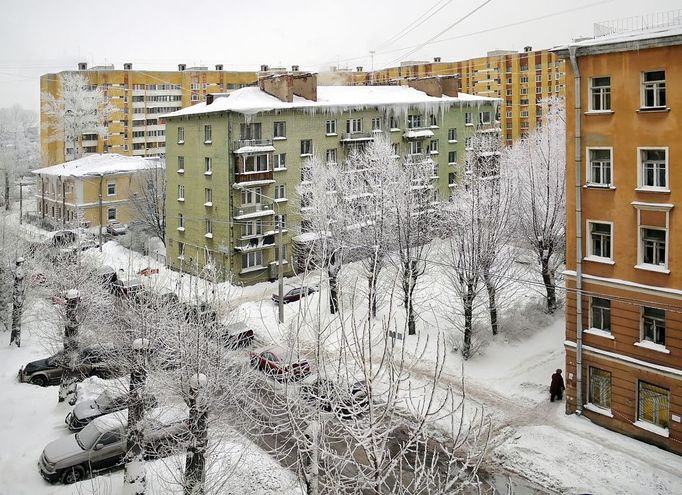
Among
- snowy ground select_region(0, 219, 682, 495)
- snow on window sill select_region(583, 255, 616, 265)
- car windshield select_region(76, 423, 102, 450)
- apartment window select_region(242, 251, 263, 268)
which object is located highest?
snow on window sill select_region(583, 255, 616, 265)

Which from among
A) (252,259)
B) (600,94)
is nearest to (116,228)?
(252,259)

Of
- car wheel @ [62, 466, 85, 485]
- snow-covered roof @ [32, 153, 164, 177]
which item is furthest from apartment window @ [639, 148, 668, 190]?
snow-covered roof @ [32, 153, 164, 177]

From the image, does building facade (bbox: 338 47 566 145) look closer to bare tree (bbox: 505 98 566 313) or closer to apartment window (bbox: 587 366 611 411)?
bare tree (bbox: 505 98 566 313)

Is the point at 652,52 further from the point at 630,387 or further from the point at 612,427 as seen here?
the point at 612,427

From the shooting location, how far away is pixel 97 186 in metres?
48.4

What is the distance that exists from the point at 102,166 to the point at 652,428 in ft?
151

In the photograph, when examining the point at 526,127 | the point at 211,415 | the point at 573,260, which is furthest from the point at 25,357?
the point at 526,127

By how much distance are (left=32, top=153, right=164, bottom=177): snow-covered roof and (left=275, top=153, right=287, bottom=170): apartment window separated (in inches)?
631

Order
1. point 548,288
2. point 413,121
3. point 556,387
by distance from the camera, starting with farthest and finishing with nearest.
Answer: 1. point 413,121
2. point 548,288
3. point 556,387

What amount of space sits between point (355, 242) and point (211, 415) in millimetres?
17169

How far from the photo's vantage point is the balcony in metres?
33.6

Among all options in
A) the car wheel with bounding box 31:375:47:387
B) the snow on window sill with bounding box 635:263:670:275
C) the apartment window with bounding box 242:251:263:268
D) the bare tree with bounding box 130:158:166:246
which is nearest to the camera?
the snow on window sill with bounding box 635:263:670:275

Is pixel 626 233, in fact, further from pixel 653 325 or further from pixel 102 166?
pixel 102 166

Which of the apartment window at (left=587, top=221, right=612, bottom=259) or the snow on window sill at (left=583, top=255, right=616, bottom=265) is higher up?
the apartment window at (left=587, top=221, right=612, bottom=259)
